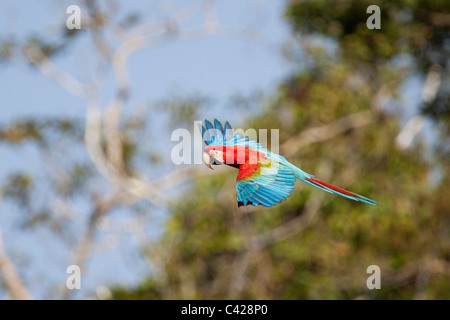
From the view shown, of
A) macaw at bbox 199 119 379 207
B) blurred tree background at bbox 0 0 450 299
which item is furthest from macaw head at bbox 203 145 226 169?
blurred tree background at bbox 0 0 450 299

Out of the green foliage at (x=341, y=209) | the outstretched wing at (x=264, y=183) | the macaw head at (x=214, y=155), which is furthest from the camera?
the green foliage at (x=341, y=209)

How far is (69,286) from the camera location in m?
10.7

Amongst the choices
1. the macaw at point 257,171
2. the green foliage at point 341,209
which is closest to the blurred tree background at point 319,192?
the green foliage at point 341,209

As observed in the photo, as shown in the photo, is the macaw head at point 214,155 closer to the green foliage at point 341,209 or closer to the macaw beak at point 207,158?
the macaw beak at point 207,158

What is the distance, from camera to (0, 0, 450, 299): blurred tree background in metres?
11.7

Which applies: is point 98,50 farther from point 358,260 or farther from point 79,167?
point 358,260

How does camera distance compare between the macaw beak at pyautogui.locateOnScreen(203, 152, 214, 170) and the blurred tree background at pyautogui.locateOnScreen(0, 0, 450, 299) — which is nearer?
the macaw beak at pyautogui.locateOnScreen(203, 152, 214, 170)

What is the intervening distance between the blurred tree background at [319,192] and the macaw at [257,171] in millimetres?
8105

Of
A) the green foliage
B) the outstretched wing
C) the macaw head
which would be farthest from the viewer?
the green foliage

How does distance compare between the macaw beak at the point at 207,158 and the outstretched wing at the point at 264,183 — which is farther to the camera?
the macaw beak at the point at 207,158

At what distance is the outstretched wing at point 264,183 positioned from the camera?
2693 millimetres

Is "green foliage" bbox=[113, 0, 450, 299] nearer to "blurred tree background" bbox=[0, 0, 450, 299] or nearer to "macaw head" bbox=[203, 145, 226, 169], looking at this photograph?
"blurred tree background" bbox=[0, 0, 450, 299]

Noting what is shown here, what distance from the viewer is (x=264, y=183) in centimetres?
277
